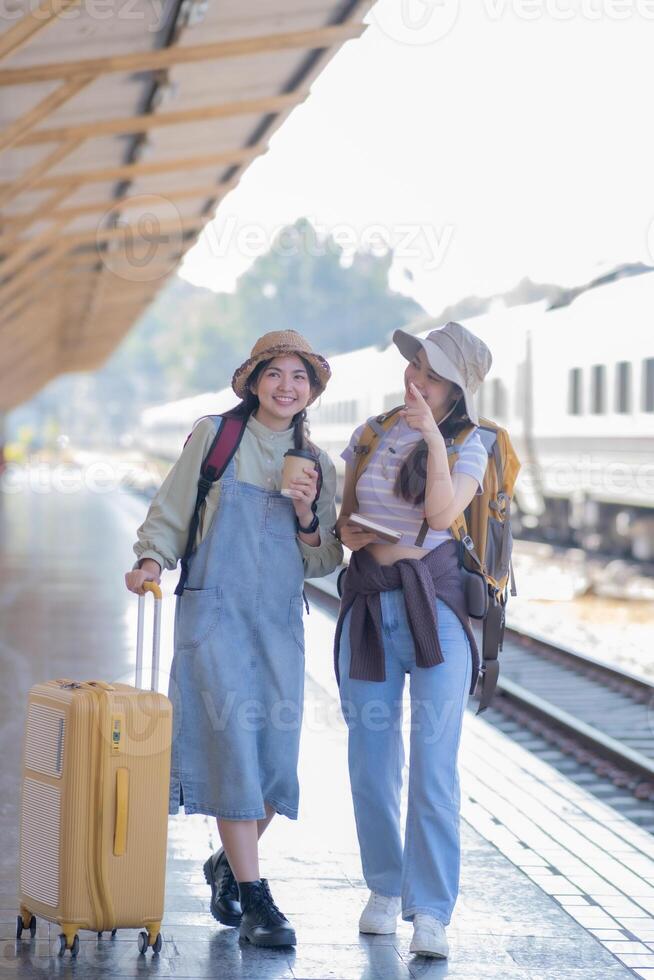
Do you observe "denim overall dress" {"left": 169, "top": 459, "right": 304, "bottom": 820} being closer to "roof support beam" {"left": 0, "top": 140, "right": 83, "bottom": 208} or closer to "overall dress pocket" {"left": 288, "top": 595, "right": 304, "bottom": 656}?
"overall dress pocket" {"left": 288, "top": 595, "right": 304, "bottom": 656}

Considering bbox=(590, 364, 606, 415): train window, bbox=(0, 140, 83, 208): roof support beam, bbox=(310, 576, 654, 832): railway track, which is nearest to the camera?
bbox=(310, 576, 654, 832): railway track

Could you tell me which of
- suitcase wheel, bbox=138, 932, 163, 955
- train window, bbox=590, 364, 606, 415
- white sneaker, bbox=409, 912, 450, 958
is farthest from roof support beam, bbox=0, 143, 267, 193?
white sneaker, bbox=409, 912, 450, 958

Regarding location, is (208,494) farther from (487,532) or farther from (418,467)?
(487,532)

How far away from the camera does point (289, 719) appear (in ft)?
15.4

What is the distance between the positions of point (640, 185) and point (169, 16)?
28.2 m

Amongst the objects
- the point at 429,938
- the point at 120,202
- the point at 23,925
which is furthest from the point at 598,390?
the point at 23,925

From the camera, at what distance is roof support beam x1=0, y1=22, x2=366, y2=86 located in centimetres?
1058

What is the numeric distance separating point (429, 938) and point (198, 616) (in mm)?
1194

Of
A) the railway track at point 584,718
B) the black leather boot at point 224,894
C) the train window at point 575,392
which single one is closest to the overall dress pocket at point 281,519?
the black leather boot at point 224,894

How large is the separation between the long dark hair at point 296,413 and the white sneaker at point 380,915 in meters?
1.43

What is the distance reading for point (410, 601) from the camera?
4.62 m

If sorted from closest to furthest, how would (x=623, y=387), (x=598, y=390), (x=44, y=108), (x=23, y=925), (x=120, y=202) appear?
(x=23, y=925)
(x=44, y=108)
(x=120, y=202)
(x=623, y=387)
(x=598, y=390)

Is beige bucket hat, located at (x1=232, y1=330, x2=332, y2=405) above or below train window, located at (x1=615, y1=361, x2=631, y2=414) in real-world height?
below

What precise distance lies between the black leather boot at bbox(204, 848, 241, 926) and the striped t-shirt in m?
1.21
